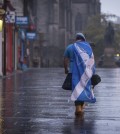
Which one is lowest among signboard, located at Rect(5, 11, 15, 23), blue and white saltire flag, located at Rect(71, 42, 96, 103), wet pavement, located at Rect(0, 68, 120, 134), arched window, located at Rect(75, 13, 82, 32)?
arched window, located at Rect(75, 13, 82, 32)

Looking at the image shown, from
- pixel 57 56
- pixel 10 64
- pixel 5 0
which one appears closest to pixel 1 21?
pixel 5 0

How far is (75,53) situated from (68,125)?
2.65 m

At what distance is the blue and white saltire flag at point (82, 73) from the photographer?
1397 cm

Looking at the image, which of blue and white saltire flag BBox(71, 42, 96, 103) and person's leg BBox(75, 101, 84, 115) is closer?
blue and white saltire flag BBox(71, 42, 96, 103)

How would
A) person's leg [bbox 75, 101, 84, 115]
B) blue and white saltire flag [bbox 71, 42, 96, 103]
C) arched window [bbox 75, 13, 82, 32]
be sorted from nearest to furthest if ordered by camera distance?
blue and white saltire flag [bbox 71, 42, 96, 103]
person's leg [bbox 75, 101, 84, 115]
arched window [bbox 75, 13, 82, 32]

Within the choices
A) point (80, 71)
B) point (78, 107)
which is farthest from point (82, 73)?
point (78, 107)

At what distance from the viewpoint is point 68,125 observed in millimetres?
12008

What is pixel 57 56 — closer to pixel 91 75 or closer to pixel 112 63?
pixel 112 63

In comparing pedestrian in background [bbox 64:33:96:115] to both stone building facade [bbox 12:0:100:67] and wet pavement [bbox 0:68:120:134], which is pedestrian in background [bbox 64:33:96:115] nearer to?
wet pavement [bbox 0:68:120:134]

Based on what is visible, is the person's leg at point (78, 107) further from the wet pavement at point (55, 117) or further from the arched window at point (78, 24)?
Answer: the arched window at point (78, 24)

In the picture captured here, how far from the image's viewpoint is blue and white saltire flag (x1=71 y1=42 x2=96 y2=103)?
1397cm

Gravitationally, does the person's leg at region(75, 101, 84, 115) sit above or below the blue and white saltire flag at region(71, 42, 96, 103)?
below

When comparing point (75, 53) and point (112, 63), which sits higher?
point (75, 53)

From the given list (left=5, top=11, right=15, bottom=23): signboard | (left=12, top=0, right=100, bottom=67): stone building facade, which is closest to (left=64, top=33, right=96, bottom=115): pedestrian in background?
(left=5, top=11, right=15, bottom=23): signboard
